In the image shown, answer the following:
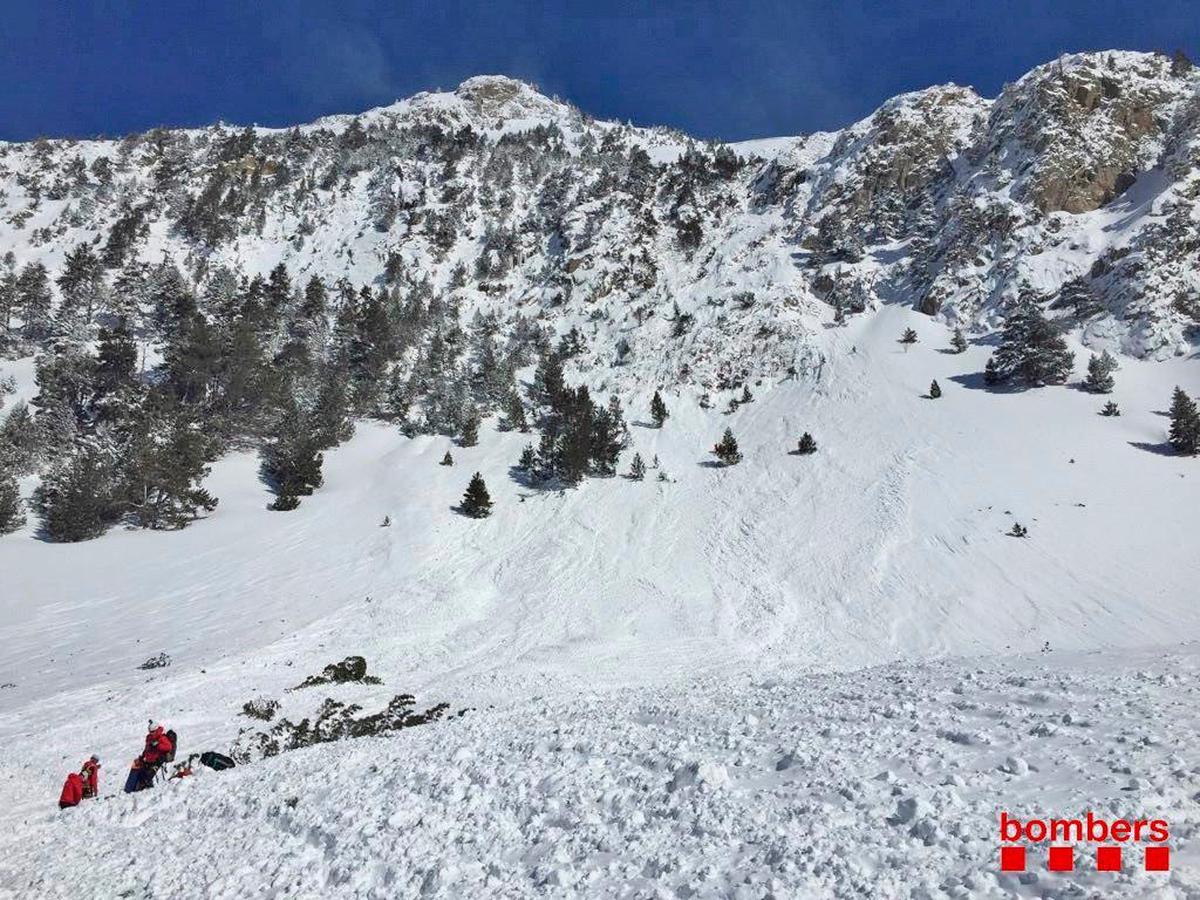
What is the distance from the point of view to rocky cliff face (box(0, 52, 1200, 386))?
2044 inches

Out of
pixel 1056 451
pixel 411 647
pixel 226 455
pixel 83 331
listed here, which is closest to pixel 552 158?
pixel 83 331

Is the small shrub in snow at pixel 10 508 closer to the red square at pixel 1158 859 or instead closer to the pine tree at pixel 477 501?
the pine tree at pixel 477 501

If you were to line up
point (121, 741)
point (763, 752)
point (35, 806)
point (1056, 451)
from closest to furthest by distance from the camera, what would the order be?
point (763, 752), point (35, 806), point (121, 741), point (1056, 451)

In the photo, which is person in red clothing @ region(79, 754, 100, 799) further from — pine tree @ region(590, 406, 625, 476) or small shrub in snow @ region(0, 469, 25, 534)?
small shrub in snow @ region(0, 469, 25, 534)

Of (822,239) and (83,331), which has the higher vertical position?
(822,239)

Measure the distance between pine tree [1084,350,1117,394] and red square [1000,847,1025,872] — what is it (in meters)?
43.9

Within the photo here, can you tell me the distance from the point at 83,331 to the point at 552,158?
2613 inches

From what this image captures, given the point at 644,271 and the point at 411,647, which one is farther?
the point at 644,271

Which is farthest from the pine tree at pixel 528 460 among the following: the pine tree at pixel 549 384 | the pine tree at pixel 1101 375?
the pine tree at pixel 1101 375

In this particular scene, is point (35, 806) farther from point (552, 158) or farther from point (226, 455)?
point (552, 158)

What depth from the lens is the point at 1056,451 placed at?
34.4 meters

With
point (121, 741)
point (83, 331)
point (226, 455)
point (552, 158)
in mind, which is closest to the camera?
point (121, 741)

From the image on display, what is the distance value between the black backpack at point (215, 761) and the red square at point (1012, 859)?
48.1 ft

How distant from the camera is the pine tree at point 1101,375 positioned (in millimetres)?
39844
